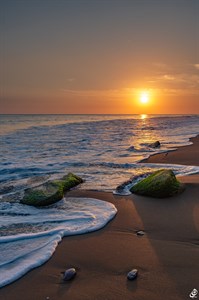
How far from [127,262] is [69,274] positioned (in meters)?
0.64

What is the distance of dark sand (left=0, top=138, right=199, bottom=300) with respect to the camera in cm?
247

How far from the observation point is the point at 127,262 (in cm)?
293

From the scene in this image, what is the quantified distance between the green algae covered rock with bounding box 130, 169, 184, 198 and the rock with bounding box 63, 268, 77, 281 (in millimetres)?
2638

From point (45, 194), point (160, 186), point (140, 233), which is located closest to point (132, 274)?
point (140, 233)

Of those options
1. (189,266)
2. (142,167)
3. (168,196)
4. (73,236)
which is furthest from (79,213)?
(142,167)

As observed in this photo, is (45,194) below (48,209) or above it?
above

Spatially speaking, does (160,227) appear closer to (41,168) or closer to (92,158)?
(41,168)

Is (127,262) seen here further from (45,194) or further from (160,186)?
(45,194)

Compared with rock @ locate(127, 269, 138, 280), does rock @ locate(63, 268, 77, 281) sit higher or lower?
lower

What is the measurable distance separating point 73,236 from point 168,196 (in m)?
2.14

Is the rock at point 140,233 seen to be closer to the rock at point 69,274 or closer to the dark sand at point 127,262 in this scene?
the dark sand at point 127,262

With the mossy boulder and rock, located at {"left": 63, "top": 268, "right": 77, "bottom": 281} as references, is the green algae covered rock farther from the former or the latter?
rock, located at {"left": 63, "top": 268, "right": 77, "bottom": 281}

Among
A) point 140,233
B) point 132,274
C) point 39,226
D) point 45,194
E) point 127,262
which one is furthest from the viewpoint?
point 45,194

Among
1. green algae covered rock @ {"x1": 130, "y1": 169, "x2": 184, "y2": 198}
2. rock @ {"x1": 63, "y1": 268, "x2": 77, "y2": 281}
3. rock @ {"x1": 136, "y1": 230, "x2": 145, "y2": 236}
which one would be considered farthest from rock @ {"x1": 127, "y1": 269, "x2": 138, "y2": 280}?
green algae covered rock @ {"x1": 130, "y1": 169, "x2": 184, "y2": 198}
